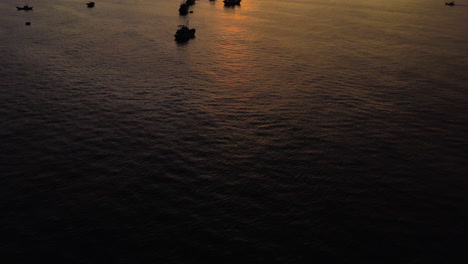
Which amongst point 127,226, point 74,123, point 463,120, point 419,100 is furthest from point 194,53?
point 127,226

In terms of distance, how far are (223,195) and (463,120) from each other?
43.9 meters

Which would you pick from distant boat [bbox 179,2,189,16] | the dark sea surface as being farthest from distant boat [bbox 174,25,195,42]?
distant boat [bbox 179,2,189,16]

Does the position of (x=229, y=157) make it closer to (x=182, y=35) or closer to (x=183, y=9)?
(x=182, y=35)

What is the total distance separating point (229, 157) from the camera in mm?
42625

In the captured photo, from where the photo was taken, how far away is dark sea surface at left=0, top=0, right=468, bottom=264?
1152 inches

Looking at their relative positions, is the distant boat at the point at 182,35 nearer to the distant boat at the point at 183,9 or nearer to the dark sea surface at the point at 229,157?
the dark sea surface at the point at 229,157

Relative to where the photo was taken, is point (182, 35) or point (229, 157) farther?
point (182, 35)

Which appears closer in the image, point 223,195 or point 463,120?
point 223,195

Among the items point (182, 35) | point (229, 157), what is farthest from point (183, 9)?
point (229, 157)

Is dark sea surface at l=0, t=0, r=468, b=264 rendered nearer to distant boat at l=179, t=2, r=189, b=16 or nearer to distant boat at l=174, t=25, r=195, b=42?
distant boat at l=174, t=25, r=195, b=42

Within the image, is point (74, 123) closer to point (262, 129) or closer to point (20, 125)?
point (20, 125)

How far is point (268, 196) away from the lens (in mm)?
35281

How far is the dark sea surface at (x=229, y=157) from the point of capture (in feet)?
96.0

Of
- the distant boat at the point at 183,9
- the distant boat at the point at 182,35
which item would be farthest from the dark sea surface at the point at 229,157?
the distant boat at the point at 183,9
